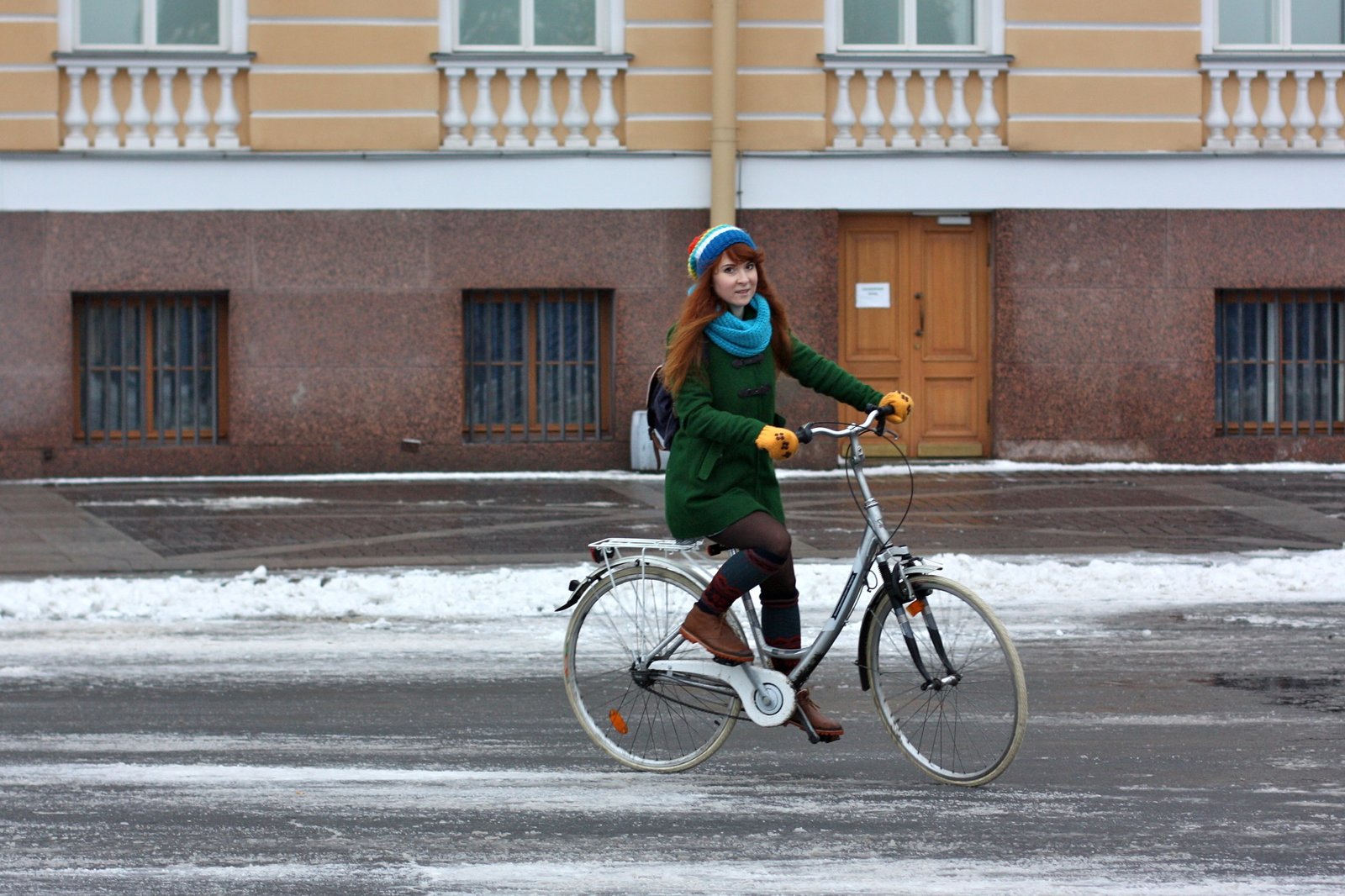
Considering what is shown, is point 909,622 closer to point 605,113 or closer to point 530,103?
point 605,113

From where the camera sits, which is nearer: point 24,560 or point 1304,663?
point 1304,663

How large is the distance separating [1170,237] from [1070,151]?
3.95ft

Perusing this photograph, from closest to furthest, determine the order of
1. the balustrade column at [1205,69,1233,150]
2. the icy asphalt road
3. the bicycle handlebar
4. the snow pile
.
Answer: the icy asphalt road, the bicycle handlebar, the snow pile, the balustrade column at [1205,69,1233,150]

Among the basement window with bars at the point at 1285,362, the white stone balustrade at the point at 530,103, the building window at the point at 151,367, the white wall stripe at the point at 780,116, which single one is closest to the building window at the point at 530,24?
the white stone balustrade at the point at 530,103

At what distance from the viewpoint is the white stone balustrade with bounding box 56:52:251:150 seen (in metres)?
16.4

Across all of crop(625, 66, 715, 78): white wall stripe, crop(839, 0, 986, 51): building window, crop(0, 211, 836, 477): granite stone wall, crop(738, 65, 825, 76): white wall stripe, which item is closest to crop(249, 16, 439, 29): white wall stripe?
crop(0, 211, 836, 477): granite stone wall

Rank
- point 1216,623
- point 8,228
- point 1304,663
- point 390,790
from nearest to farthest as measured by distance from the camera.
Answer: point 390,790 < point 1304,663 < point 1216,623 < point 8,228

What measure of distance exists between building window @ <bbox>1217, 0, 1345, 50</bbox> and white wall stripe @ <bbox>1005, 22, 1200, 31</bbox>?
2.00 feet

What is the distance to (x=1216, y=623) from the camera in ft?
29.9

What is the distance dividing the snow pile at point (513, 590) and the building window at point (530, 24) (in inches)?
301

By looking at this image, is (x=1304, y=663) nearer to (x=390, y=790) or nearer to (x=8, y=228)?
(x=390, y=790)

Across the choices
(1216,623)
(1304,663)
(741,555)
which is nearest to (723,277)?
(741,555)

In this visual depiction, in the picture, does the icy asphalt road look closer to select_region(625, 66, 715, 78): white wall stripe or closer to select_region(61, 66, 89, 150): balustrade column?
select_region(61, 66, 89, 150): balustrade column

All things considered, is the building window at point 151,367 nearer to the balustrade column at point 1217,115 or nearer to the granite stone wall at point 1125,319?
the granite stone wall at point 1125,319
